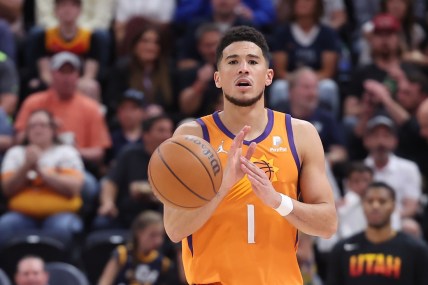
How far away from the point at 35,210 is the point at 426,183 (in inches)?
172

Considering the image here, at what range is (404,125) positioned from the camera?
1104 cm

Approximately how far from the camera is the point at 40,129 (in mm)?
9797

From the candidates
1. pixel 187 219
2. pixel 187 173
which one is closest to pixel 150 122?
pixel 187 219

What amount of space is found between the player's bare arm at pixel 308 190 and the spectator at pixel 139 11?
743cm

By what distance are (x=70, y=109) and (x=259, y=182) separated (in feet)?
20.3

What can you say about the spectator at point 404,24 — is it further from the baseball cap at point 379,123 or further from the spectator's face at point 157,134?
the spectator's face at point 157,134

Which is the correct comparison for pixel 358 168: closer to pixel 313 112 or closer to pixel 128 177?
pixel 313 112

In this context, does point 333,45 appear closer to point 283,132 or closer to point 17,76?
point 17,76

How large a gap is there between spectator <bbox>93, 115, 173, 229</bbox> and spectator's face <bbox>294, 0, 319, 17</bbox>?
2719 millimetres

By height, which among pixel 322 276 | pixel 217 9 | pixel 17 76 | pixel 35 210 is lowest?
pixel 322 276

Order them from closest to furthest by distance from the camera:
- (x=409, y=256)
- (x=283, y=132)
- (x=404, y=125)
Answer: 1. (x=283, y=132)
2. (x=409, y=256)
3. (x=404, y=125)

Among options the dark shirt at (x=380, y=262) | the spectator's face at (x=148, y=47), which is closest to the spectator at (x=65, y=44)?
the spectator's face at (x=148, y=47)

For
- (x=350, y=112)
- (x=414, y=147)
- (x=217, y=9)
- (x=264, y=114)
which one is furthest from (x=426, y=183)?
(x=264, y=114)

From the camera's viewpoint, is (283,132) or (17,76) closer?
(283,132)
